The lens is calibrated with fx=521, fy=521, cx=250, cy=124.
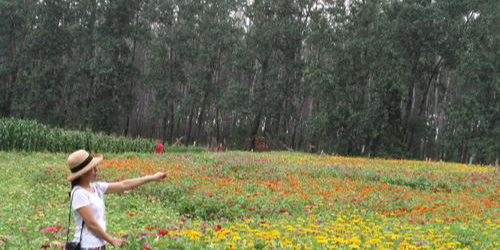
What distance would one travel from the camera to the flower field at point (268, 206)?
6574 millimetres

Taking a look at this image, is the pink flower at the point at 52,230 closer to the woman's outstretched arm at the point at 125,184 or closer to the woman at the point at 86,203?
the woman's outstretched arm at the point at 125,184

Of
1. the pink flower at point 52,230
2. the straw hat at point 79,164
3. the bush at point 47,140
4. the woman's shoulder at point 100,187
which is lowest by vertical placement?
the pink flower at point 52,230

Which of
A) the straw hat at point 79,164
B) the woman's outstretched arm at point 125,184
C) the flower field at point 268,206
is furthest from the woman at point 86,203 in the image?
the flower field at point 268,206

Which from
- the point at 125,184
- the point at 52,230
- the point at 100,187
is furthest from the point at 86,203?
the point at 52,230

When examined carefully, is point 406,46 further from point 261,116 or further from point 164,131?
point 164,131

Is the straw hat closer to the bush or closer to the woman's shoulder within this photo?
the woman's shoulder

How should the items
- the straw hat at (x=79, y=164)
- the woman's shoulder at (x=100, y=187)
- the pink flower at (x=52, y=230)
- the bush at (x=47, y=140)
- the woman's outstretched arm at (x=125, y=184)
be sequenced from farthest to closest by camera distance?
the bush at (x=47, y=140) → the pink flower at (x=52, y=230) → the woman's outstretched arm at (x=125, y=184) → the woman's shoulder at (x=100, y=187) → the straw hat at (x=79, y=164)

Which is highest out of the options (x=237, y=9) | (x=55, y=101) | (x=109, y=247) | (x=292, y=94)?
(x=237, y=9)

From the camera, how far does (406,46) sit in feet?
100

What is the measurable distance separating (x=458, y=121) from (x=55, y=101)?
28.6 metres

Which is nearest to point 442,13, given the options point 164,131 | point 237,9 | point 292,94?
point 292,94

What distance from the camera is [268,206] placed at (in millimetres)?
11141

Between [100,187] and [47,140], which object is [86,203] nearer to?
[100,187]

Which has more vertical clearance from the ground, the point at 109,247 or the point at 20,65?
the point at 20,65
